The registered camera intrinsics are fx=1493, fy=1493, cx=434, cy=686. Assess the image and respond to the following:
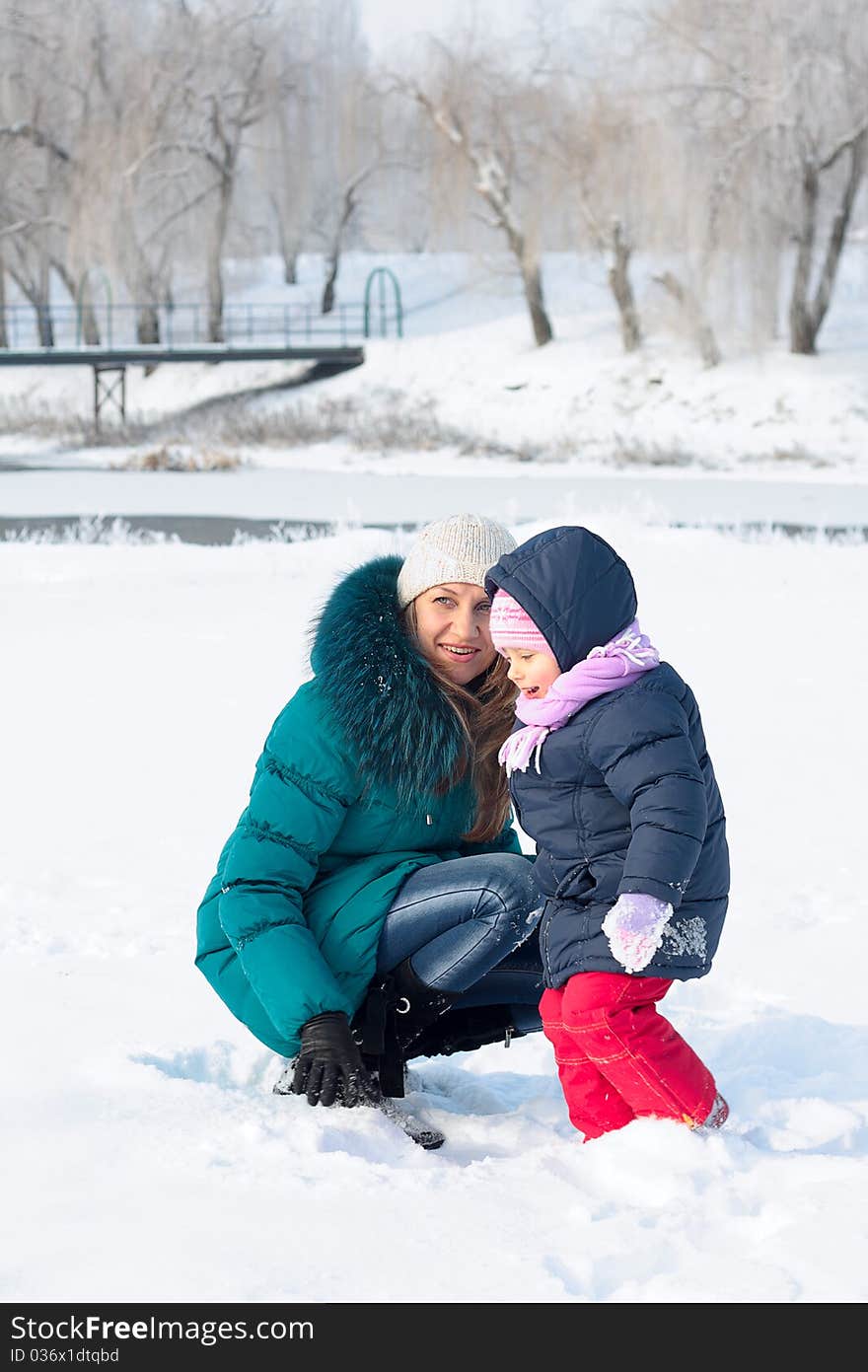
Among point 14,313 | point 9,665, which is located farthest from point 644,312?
point 9,665

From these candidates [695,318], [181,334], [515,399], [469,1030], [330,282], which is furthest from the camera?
[330,282]

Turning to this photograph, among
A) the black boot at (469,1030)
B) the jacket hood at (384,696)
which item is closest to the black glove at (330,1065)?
the black boot at (469,1030)

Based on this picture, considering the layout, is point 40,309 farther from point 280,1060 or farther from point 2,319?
point 280,1060

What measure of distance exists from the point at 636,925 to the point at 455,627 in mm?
724

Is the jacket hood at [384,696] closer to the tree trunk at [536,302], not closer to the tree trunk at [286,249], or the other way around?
the tree trunk at [536,302]

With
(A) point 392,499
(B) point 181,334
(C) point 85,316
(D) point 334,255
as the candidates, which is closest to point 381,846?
(A) point 392,499

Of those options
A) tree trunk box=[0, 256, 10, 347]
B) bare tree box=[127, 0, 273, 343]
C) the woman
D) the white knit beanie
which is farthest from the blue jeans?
tree trunk box=[0, 256, 10, 347]

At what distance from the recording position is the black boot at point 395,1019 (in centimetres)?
280

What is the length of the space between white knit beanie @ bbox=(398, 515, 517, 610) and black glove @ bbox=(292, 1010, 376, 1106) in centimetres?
80

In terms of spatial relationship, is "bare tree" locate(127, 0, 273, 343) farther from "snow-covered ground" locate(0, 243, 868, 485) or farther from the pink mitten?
the pink mitten

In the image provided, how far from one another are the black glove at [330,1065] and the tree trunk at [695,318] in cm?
2169

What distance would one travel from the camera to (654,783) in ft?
7.98

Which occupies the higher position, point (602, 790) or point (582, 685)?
point (582, 685)

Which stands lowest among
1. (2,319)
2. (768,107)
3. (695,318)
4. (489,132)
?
(695,318)
